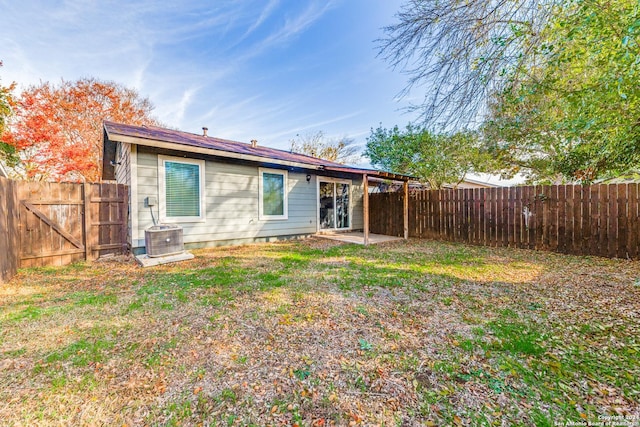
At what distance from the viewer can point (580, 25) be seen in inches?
104

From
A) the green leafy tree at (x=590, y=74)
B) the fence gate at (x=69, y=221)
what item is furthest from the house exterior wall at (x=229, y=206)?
the green leafy tree at (x=590, y=74)

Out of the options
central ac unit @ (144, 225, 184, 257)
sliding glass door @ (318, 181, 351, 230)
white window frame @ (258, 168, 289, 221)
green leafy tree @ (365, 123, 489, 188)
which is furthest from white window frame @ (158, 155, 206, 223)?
green leafy tree @ (365, 123, 489, 188)

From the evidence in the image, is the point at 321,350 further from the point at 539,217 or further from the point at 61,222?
the point at 539,217

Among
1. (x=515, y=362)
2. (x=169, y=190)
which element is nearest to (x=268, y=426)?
(x=515, y=362)

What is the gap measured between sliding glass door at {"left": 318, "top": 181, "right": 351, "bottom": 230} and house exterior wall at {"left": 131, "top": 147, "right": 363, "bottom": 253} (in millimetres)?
791

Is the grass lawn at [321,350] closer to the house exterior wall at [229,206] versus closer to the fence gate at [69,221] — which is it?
the fence gate at [69,221]

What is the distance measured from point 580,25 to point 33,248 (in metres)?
9.14

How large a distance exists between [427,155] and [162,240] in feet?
31.9

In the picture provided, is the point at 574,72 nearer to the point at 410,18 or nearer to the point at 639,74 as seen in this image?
the point at 639,74

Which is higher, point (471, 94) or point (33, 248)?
point (471, 94)

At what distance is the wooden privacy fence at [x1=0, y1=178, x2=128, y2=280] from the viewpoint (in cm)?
464

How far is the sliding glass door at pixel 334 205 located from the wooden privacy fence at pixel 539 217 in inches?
99.0

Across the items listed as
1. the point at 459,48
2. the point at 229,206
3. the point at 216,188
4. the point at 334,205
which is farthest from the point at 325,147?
the point at 459,48

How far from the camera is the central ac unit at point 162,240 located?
5309 mm
